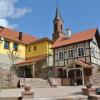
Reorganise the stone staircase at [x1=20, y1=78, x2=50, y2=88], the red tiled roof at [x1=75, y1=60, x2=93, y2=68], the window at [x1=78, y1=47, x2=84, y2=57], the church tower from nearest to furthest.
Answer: the stone staircase at [x1=20, y1=78, x2=50, y2=88] < the red tiled roof at [x1=75, y1=60, x2=93, y2=68] < the window at [x1=78, y1=47, x2=84, y2=57] < the church tower

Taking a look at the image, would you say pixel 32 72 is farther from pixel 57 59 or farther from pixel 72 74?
pixel 72 74

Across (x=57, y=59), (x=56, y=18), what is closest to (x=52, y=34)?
(x=56, y=18)

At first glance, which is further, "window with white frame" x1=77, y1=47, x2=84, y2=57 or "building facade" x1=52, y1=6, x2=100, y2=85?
"window with white frame" x1=77, y1=47, x2=84, y2=57

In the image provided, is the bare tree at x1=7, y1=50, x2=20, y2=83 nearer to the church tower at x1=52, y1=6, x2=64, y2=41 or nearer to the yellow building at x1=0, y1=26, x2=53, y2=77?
the yellow building at x1=0, y1=26, x2=53, y2=77

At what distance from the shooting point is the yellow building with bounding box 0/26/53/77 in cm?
3900

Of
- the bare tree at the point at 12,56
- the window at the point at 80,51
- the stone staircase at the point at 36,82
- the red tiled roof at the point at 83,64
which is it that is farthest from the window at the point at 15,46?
the red tiled roof at the point at 83,64

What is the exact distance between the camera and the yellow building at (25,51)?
3900 centimetres

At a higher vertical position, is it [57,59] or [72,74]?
[57,59]

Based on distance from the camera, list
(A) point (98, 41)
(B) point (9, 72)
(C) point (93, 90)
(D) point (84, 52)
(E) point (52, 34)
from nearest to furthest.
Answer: (C) point (93, 90), (B) point (9, 72), (D) point (84, 52), (A) point (98, 41), (E) point (52, 34)

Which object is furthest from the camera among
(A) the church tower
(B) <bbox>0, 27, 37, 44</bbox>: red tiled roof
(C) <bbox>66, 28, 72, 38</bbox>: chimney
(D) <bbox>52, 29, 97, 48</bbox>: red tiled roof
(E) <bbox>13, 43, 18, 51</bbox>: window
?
(A) the church tower

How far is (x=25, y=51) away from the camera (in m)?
43.9

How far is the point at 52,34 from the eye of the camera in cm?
4697

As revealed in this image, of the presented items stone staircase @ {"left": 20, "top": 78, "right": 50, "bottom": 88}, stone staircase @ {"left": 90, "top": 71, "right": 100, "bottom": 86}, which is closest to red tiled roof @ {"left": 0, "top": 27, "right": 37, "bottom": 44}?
stone staircase @ {"left": 20, "top": 78, "right": 50, "bottom": 88}

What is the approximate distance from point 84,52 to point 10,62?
13266mm
